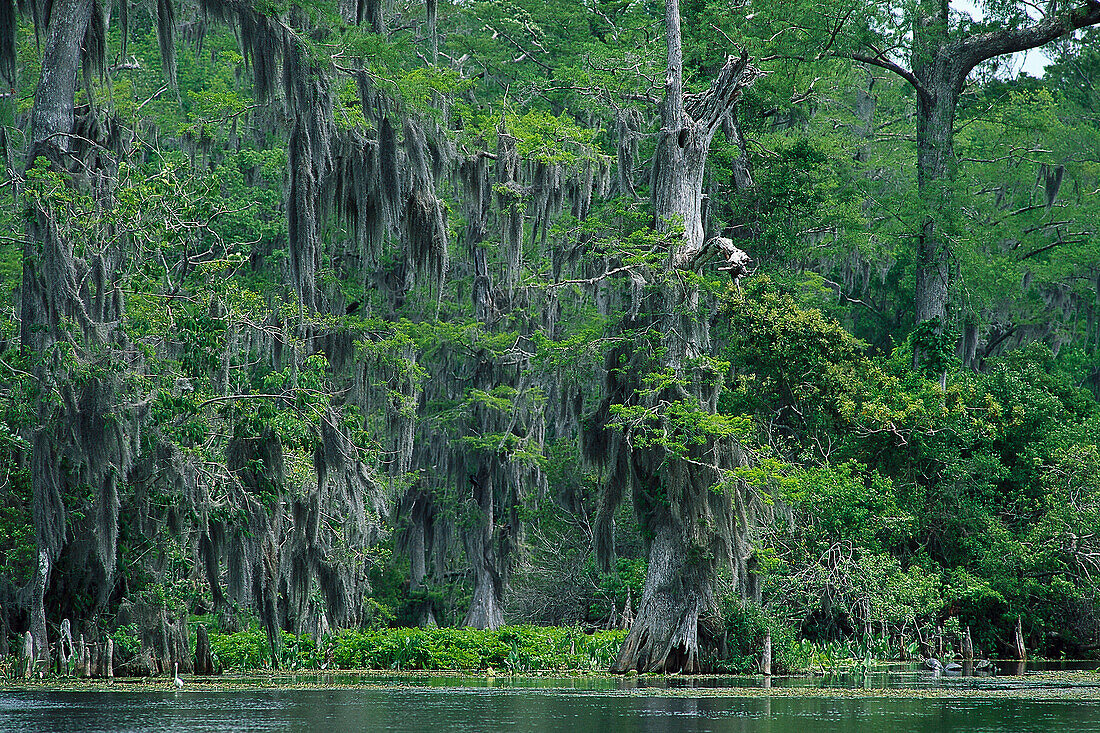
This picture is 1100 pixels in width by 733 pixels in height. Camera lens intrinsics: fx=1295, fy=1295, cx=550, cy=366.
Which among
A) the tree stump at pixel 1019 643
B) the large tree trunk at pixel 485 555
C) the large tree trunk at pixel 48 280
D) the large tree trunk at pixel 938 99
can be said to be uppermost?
the large tree trunk at pixel 938 99

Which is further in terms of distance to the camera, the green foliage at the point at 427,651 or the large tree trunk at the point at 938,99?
the large tree trunk at the point at 938,99

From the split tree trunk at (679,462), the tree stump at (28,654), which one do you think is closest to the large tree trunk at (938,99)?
the split tree trunk at (679,462)

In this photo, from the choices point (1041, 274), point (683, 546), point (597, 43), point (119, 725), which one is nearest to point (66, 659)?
point (119, 725)

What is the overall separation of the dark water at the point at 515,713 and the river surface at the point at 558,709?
0.01 meters

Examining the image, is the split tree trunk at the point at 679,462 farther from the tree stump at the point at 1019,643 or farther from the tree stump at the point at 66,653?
the tree stump at the point at 66,653

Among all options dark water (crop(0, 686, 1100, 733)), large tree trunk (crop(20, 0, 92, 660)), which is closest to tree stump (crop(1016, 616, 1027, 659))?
dark water (crop(0, 686, 1100, 733))

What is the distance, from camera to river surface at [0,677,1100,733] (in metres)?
12.0

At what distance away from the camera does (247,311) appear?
2133 centimetres

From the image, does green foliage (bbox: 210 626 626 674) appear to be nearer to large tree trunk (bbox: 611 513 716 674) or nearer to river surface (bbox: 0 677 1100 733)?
large tree trunk (bbox: 611 513 716 674)

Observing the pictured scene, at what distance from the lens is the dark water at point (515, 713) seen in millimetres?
11906

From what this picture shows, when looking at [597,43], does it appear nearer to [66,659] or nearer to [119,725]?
[66,659]

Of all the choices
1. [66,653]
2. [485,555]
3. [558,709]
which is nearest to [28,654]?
[66,653]

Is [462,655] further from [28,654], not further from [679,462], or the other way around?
[28,654]

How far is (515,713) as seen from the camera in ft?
45.4
